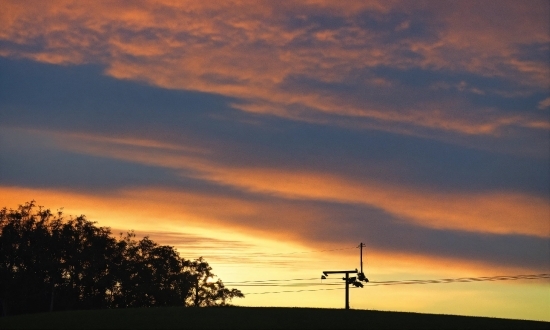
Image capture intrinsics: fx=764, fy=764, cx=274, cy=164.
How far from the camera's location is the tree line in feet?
372

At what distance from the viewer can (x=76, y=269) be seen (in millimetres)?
117500

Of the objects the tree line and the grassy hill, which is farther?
the tree line

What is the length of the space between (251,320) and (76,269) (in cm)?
5729

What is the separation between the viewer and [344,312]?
7681 centimetres

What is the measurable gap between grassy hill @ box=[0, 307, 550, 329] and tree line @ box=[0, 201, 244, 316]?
131 ft

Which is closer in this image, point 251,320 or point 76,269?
point 251,320

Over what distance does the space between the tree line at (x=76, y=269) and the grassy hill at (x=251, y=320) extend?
1574 inches

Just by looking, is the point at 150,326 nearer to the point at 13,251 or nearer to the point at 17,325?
the point at 17,325

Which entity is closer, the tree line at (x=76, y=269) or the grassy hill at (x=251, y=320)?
the grassy hill at (x=251, y=320)

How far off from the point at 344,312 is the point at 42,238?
60069 mm

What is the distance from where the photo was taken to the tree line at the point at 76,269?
→ 372 feet

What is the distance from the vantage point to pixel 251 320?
67.8 metres

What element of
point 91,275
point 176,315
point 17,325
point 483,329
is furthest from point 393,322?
point 91,275

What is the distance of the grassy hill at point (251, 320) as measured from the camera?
64.6 metres
